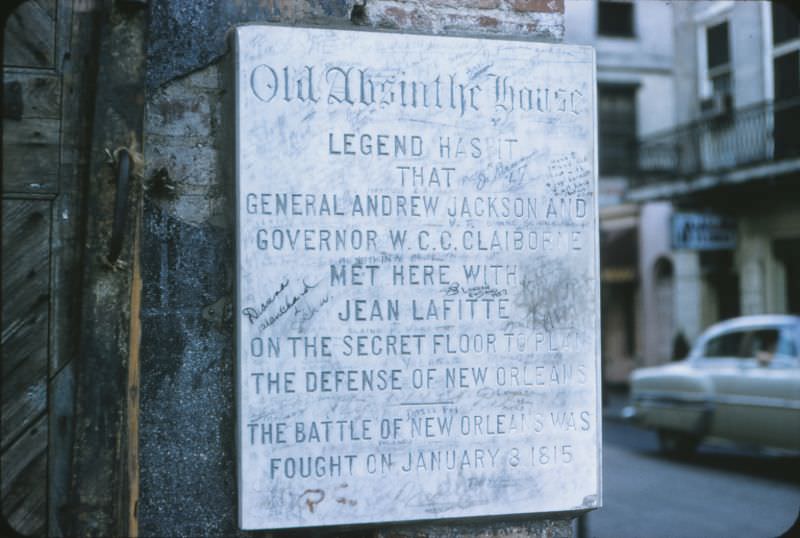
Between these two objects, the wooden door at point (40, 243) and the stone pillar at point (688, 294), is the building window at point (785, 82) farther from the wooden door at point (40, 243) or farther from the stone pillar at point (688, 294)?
the wooden door at point (40, 243)

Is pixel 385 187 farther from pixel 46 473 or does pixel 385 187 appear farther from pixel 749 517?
pixel 749 517

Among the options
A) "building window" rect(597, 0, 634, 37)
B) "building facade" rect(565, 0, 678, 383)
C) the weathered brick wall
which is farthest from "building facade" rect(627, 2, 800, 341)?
the weathered brick wall

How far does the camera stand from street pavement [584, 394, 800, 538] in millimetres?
7230

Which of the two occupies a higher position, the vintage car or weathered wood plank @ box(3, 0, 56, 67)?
weathered wood plank @ box(3, 0, 56, 67)

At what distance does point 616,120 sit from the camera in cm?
2223

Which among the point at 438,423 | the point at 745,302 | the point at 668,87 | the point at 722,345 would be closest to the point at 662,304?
the point at 745,302

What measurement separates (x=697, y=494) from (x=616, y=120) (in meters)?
14.7

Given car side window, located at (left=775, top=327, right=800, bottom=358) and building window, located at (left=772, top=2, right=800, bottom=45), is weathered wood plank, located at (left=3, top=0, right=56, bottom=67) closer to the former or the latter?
car side window, located at (left=775, top=327, right=800, bottom=358)

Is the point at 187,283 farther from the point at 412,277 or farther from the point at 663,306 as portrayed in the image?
the point at 663,306

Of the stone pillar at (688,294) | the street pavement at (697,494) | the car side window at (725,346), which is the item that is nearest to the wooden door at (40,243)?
the street pavement at (697,494)

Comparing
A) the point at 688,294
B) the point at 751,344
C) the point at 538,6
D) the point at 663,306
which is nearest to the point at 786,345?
the point at 751,344

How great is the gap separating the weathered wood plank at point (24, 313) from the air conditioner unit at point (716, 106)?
15950 mm

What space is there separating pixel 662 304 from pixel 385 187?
18.4 m

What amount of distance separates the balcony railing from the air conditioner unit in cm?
10
